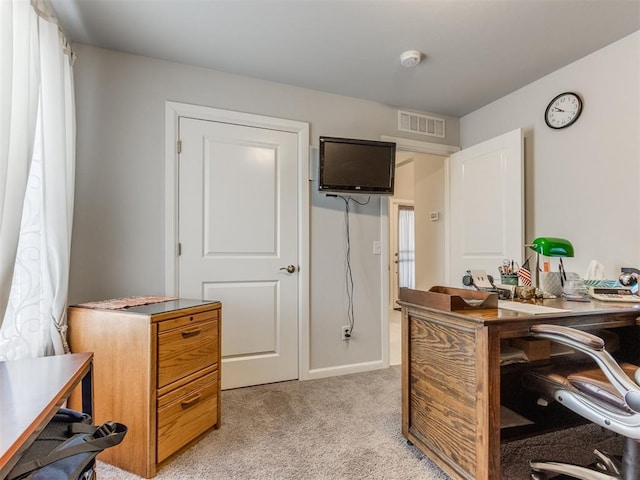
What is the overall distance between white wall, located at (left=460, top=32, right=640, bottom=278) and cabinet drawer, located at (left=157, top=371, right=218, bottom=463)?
2549mm

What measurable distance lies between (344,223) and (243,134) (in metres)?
1.09

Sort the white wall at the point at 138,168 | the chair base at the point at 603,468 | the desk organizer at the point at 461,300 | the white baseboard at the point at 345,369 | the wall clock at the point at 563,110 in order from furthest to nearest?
1. the white baseboard at the point at 345,369
2. the wall clock at the point at 563,110
3. the white wall at the point at 138,168
4. the desk organizer at the point at 461,300
5. the chair base at the point at 603,468

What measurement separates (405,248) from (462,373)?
15.8 ft

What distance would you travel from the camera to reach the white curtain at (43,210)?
147cm

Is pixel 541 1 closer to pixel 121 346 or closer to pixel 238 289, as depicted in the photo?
pixel 238 289

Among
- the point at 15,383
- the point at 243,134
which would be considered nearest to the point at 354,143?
the point at 243,134

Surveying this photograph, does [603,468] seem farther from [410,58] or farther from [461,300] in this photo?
[410,58]

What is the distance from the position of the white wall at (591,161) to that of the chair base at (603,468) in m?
1.21

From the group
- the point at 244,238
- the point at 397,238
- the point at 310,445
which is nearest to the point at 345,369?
the point at 310,445

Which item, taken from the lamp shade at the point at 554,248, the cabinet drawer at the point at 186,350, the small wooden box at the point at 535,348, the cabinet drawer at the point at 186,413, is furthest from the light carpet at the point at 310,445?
the lamp shade at the point at 554,248

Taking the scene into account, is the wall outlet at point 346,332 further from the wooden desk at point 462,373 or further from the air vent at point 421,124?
the air vent at point 421,124

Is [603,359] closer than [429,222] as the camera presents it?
Yes

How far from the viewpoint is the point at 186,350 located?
1728 millimetres

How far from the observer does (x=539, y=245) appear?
1939 millimetres
